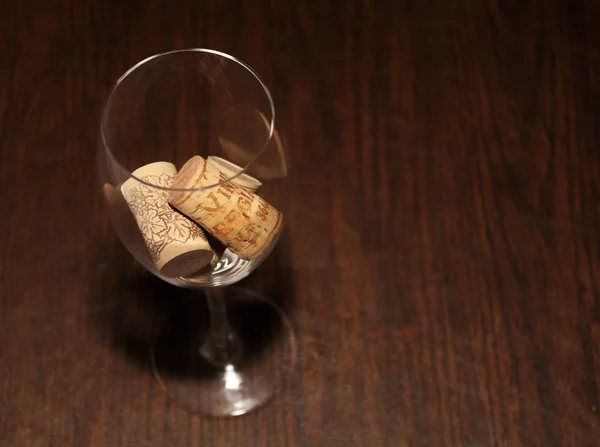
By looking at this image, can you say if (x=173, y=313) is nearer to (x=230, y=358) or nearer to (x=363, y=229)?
(x=230, y=358)

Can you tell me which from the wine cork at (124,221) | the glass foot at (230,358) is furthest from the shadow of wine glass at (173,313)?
the wine cork at (124,221)

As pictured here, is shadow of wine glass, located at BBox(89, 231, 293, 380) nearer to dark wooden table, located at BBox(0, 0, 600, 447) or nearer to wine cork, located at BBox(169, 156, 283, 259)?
dark wooden table, located at BBox(0, 0, 600, 447)

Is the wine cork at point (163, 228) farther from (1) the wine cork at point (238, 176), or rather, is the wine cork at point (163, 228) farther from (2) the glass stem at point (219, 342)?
(2) the glass stem at point (219, 342)

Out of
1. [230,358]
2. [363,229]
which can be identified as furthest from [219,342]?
[363,229]

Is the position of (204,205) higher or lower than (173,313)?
higher

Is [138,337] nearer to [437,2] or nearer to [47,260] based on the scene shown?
[47,260]

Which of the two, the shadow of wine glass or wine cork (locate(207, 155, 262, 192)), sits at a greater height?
wine cork (locate(207, 155, 262, 192))

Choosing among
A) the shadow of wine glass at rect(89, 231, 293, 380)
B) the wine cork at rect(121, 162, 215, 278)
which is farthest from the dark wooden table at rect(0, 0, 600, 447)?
the wine cork at rect(121, 162, 215, 278)
